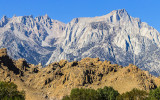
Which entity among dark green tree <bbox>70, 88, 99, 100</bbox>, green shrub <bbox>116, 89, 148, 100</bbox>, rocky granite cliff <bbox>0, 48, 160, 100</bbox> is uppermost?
rocky granite cliff <bbox>0, 48, 160, 100</bbox>

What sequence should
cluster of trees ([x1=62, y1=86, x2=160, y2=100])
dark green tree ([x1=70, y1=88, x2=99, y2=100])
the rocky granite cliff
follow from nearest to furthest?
1. cluster of trees ([x1=62, y1=86, x2=160, y2=100])
2. dark green tree ([x1=70, y1=88, x2=99, y2=100])
3. the rocky granite cliff

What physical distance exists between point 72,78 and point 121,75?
2611 centimetres

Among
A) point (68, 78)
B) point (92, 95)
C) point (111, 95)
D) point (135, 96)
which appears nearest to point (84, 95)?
point (92, 95)

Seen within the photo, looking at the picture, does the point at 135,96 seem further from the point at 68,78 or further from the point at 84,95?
the point at 68,78

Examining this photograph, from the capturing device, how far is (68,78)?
138375 millimetres

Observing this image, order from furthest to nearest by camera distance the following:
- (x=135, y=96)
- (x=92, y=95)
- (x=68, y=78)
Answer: (x=68, y=78), (x=92, y=95), (x=135, y=96)

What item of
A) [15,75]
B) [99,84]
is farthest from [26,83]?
[99,84]

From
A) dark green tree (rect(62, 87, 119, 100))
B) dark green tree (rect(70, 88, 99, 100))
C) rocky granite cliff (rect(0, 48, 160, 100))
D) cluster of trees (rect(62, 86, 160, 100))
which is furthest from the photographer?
rocky granite cliff (rect(0, 48, 160, 100))

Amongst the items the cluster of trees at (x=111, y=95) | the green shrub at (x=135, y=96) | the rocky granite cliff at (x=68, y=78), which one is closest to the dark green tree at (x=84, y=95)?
the cluster of trees at (x=111, y=95)

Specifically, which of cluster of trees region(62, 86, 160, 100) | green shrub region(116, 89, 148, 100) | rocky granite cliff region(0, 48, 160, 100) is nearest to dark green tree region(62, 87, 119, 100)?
cluster of trees region(62, 86, 160, 100)

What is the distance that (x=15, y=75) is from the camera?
13950 cm

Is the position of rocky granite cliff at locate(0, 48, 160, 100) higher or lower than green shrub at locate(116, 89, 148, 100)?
higher

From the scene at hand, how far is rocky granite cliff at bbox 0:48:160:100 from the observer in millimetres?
129625

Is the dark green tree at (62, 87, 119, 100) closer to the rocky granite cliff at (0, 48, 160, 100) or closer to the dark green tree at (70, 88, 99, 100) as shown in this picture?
the dark green tree at (70, 88, 99, 100)
